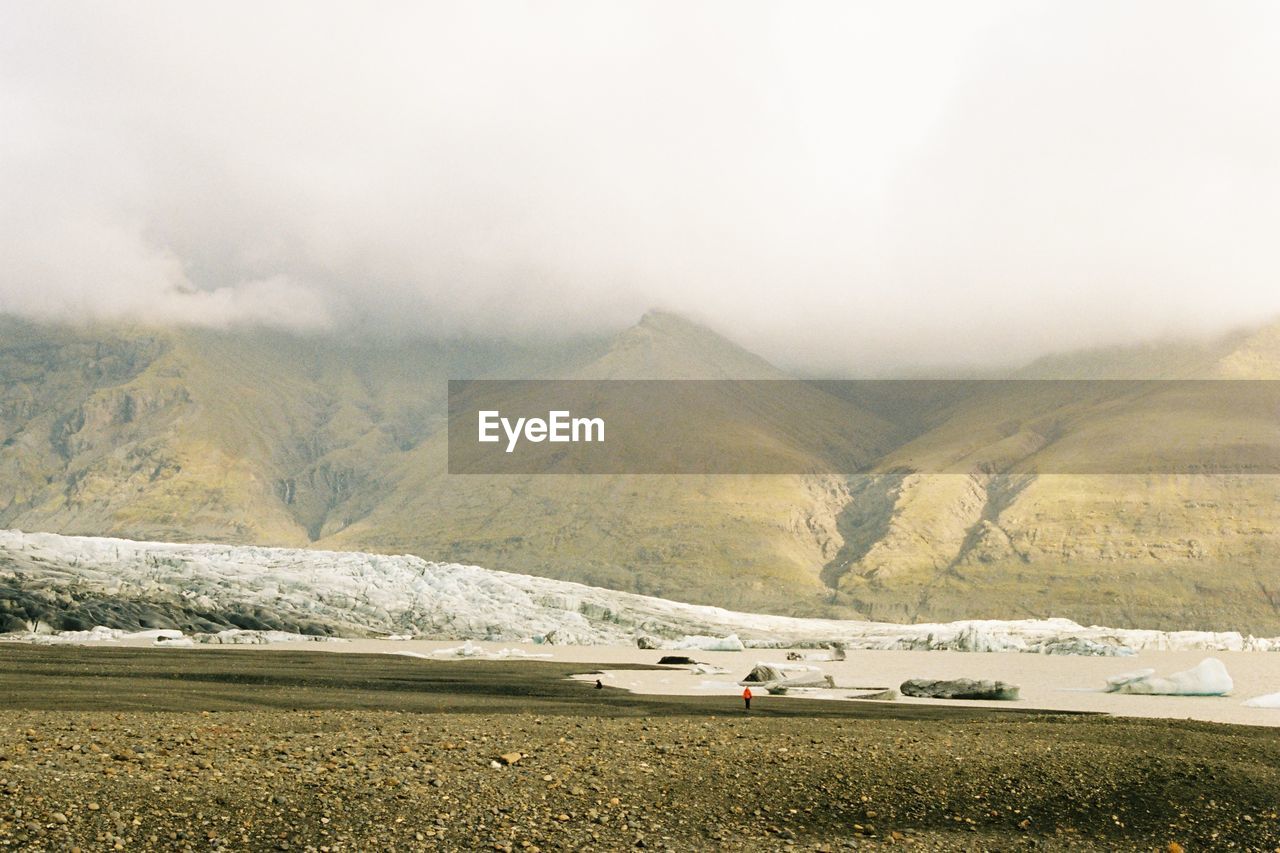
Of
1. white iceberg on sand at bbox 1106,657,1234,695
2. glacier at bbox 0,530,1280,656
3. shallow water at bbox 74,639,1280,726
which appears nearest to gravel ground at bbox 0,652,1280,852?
shallow water at bbox 74,639,1280,726

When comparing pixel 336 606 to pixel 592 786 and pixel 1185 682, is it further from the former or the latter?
pixel 592 786

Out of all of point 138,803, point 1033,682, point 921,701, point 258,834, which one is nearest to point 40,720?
point 138,803

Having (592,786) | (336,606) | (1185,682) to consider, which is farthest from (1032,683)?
(336,606)

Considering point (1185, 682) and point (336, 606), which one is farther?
point (336, 606)

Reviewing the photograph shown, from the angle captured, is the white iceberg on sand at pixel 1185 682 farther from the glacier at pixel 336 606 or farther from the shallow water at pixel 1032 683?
the glacier at pixel 336 606

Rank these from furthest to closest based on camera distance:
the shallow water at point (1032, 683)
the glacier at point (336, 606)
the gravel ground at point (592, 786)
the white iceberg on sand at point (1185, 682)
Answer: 1. the glacier at point (336, 606)
2. the white iceberg on sand at point (1185, 682)
3. the shallow water at point (1032, 683)
4. the gravel ground at point (592, 786)

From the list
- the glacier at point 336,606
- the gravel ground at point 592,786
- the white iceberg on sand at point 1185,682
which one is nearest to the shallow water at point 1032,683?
the white iceberg on sand at point 1185,682
